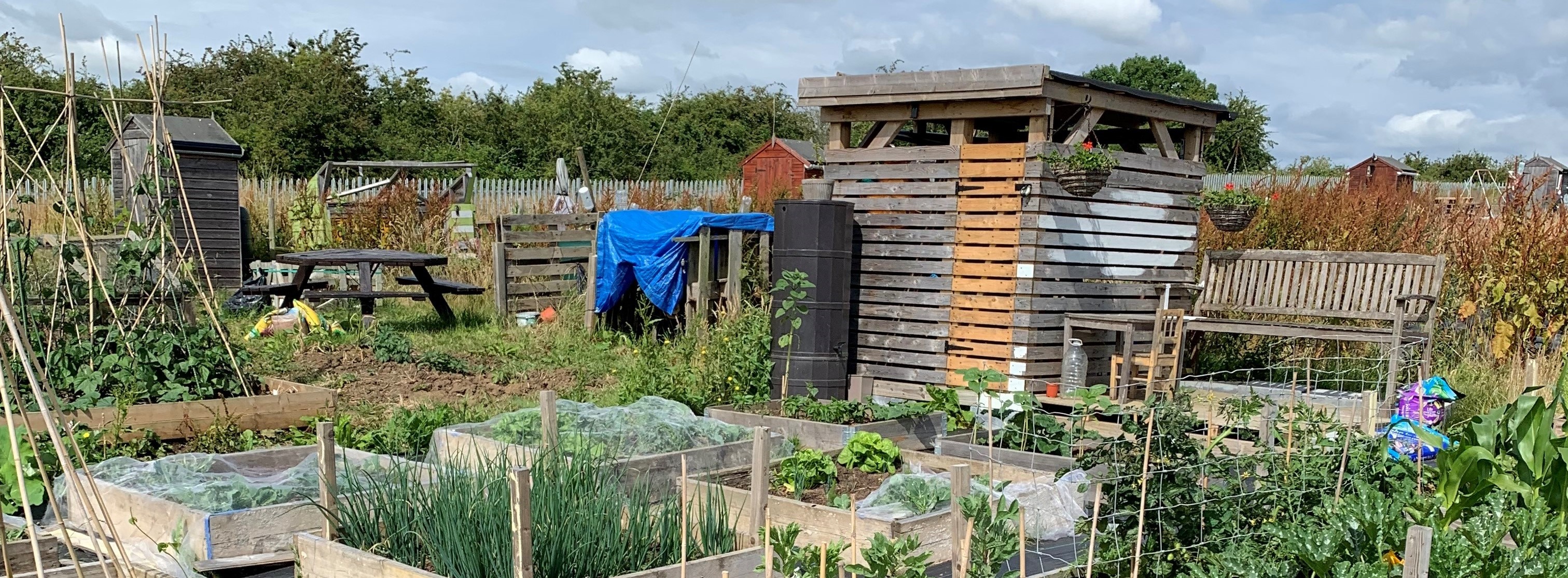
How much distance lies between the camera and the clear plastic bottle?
29.6ft

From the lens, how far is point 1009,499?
6.14 metres

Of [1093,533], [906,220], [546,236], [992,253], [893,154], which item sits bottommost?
[1093,533]

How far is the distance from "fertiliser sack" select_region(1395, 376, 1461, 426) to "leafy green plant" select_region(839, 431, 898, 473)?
2.98 metres

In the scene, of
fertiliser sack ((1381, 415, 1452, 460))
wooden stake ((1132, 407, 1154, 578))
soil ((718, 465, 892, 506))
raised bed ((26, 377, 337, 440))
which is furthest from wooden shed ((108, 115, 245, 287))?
wooden stake ((1132, 407, 1154, 578))

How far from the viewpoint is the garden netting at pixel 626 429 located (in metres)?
6.38

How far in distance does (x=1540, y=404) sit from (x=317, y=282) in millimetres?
12076

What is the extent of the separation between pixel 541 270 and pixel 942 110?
5.65 metres

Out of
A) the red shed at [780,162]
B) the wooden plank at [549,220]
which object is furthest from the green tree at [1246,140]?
→ the wooden plank at [549,220]

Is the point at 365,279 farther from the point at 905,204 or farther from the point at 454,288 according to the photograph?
the point at 905,204

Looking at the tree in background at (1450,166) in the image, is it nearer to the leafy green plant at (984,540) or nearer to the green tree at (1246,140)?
the green tree at (1246,140)

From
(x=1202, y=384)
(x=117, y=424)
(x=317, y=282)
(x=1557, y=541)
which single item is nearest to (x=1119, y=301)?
(x=1202, y=384)

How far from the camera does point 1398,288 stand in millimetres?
9062

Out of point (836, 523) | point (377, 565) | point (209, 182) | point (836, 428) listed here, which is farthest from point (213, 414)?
point (209, 182)

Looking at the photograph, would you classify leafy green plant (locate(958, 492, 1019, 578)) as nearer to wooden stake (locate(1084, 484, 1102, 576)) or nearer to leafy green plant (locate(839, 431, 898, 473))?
wooden stake (locate(1084, 484, 1102, 576))
